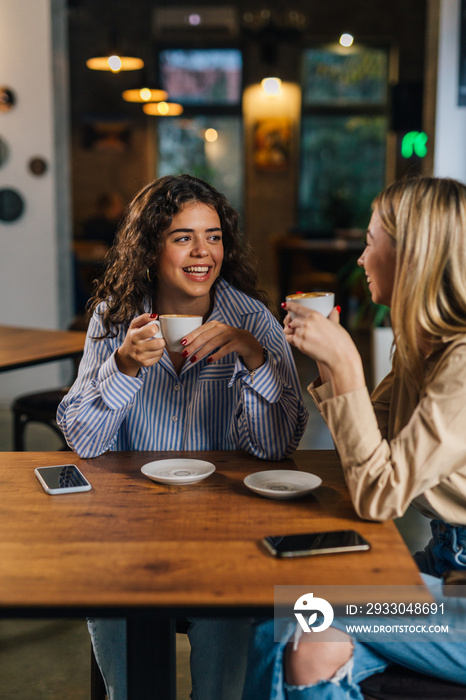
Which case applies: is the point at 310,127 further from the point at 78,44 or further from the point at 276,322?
the point at 276,322

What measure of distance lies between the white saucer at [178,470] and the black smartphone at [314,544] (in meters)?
0.29

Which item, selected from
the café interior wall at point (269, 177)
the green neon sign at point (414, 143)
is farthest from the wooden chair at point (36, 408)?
the café interior wall at point (269, 177)

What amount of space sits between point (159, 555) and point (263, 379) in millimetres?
611

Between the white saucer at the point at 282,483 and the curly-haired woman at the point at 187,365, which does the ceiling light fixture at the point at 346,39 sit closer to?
the curly-haired woman at the point at 187,365

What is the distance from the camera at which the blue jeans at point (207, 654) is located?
155cm

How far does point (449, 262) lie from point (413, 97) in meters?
6.95

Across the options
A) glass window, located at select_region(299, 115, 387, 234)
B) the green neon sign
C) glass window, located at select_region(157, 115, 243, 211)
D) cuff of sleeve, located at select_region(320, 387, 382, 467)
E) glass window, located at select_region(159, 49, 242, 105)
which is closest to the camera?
cuff of sleeve, located at select_region(320, 387, 382, 467)

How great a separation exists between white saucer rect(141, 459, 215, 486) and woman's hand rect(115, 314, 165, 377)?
0.21 meters

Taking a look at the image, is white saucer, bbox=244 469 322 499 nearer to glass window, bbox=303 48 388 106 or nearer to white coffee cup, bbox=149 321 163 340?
white coffee cup, bbox=149 321 163 340

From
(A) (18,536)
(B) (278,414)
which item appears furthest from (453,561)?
(A) (18,536)

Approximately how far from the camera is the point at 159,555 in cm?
115

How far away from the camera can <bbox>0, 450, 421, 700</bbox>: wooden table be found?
1019 millimetres

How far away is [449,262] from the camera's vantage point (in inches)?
52.4

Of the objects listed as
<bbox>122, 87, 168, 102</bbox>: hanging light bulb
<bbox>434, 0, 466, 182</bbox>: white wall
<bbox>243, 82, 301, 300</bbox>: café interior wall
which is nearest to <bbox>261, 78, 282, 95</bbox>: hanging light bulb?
<bbox>243, 82, 301, 300</bbox>: café interior wall
